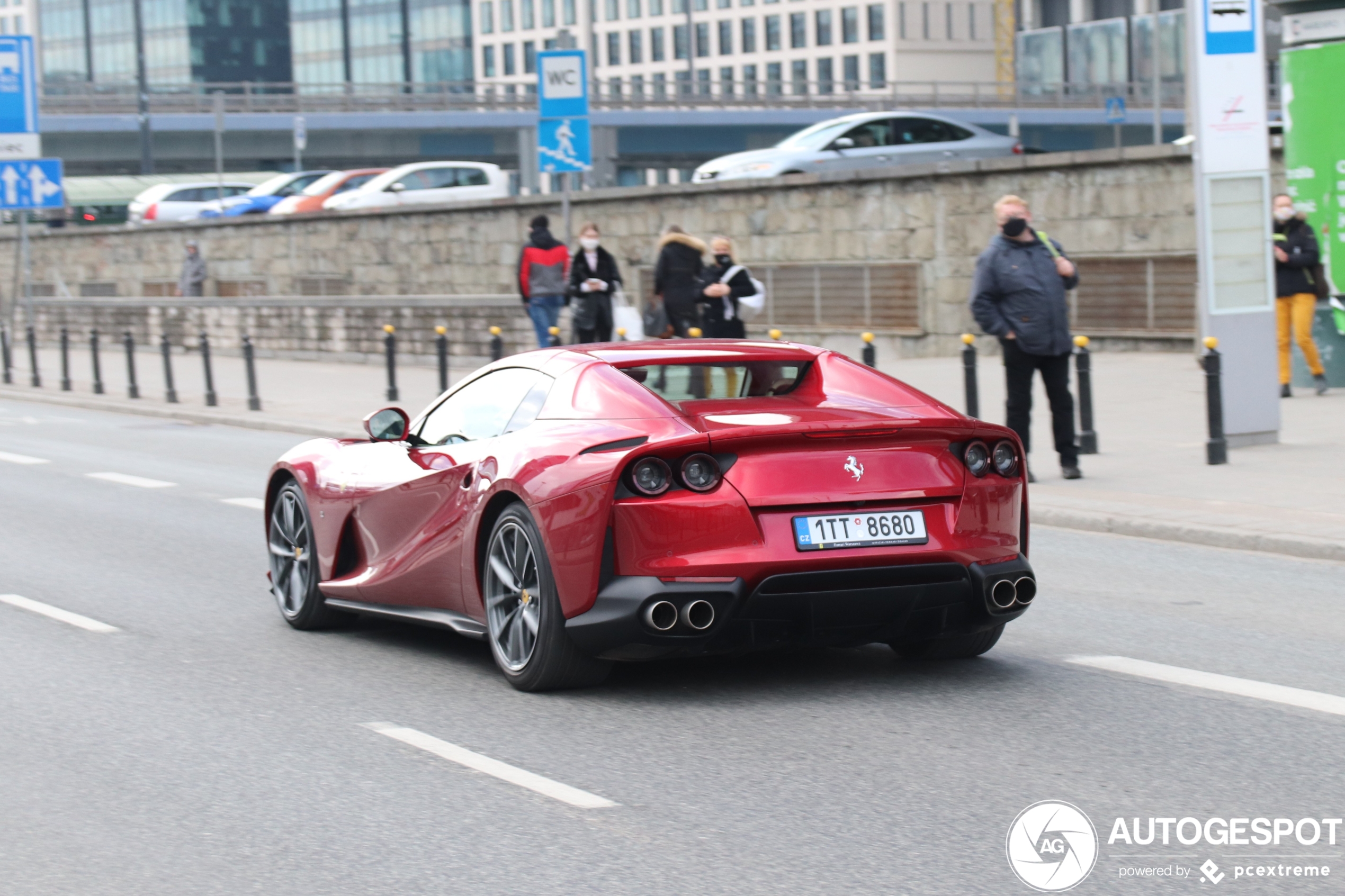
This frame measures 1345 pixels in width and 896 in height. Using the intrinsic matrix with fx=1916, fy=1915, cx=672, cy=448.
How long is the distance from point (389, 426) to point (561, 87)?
11.6 meters

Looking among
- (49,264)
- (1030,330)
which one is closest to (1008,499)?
(1030,330)

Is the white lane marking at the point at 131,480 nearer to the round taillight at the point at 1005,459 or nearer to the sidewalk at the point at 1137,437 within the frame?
the sidewalk at the point at 1137,437

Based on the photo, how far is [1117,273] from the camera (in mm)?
21719

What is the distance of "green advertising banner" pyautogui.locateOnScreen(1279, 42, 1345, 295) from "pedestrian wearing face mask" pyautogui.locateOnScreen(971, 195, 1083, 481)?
5599 millimetres

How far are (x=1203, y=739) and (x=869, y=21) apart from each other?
114161mm

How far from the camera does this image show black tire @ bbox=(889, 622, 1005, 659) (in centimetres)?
705

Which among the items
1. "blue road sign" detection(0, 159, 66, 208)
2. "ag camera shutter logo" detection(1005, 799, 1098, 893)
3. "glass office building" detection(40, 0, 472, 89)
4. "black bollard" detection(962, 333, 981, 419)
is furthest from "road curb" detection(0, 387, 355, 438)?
"glass office building" detection(40, 0, 472, 89)

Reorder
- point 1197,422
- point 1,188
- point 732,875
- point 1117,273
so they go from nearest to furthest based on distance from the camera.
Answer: point 732,875
point 1197,422
point 1117,273
point 1,188

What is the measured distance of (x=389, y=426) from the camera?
769cm

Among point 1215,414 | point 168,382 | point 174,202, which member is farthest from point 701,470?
point 174,202

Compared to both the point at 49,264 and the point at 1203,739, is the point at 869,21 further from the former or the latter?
the point at 1203,739

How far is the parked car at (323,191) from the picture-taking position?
41688 millimetres

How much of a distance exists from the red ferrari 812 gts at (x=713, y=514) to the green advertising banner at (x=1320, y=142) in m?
11.3

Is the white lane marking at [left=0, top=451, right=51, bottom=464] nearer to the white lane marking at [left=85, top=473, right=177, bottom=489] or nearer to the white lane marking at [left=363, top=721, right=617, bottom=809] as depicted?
the white lane marking at [left=85, top=473, right=177, bottom=489]
